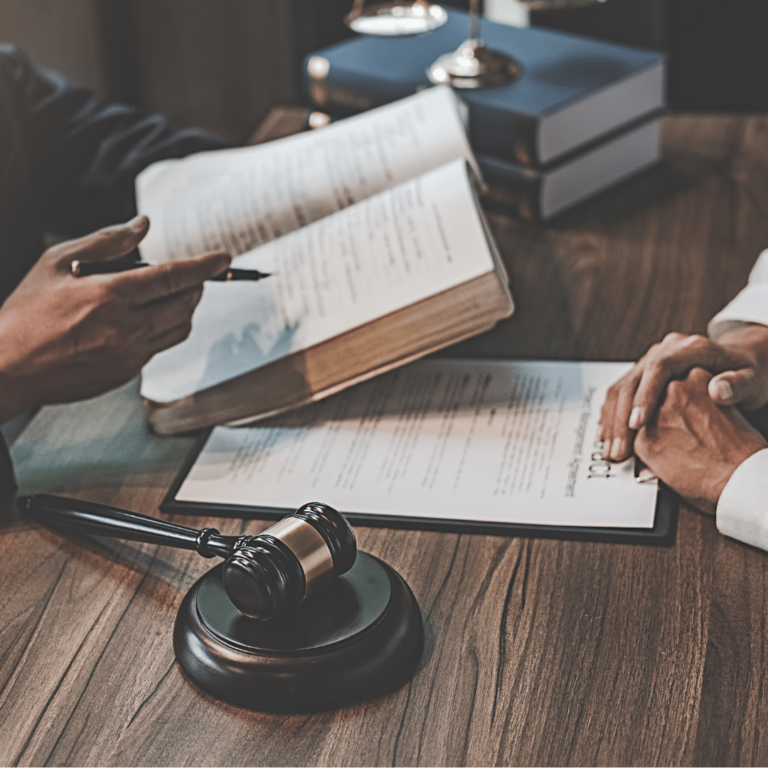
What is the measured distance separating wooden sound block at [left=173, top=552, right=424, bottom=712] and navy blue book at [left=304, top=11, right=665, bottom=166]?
28.3 inches

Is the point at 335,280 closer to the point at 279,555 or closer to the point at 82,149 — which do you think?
the point at 279,555

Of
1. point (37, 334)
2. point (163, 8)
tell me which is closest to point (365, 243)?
point (37, 334)

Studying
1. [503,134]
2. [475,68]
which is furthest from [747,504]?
[475,68]

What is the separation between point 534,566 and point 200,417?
1.13 ft

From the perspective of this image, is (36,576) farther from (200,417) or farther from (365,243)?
(365,243)

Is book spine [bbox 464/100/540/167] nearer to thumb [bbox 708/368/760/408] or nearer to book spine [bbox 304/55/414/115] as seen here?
book spine [bbox 304/55/414/115]

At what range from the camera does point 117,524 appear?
0.70 meters

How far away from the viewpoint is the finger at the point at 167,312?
0.84 meters

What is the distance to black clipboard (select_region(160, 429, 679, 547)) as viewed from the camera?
695 millimetres

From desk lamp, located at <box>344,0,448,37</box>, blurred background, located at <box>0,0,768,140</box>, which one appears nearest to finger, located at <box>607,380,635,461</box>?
desk lamp, located at <box>344,0,448,37</box>

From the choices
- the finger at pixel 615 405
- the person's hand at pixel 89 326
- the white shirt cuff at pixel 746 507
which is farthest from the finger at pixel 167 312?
the white shirt cuff at pixel 746 507

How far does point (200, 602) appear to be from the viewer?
0.62 metres

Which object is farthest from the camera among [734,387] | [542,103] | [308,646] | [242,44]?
[242,44]

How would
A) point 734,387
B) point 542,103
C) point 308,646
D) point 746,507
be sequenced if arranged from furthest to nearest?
1. point 542,103
2. point 734,387
3. point 746,507
4. point 308,646
